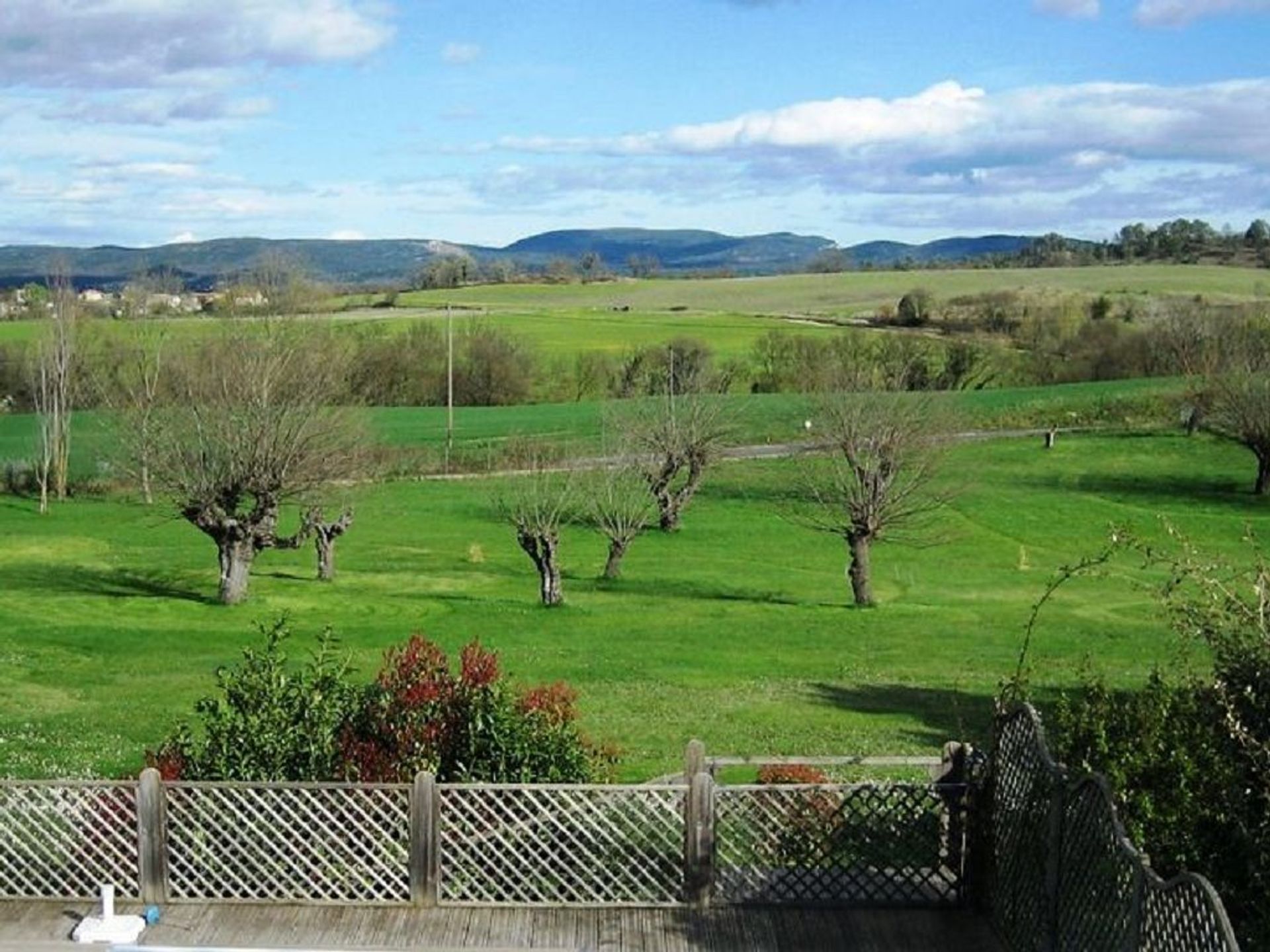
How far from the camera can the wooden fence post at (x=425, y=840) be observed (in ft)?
35.4

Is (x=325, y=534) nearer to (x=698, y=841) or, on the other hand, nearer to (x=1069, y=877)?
(x=698, y=841)

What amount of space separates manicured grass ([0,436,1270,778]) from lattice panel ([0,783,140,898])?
25.0ft

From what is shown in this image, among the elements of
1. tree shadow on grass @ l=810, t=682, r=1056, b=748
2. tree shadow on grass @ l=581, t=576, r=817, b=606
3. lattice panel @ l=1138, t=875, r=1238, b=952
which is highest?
lattice panel @ l=1138, t=875, r=1238, b=952

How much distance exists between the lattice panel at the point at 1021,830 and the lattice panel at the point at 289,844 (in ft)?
14.5

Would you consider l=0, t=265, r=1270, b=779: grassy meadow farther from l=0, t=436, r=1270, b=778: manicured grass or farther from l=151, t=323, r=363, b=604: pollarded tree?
l=151, t=323, r=363, b=604: pollarded tree

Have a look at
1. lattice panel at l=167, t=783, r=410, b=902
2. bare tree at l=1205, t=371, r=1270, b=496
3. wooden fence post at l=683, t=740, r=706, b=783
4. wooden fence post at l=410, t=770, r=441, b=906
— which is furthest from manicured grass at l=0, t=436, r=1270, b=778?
lattice panel at l=167, t=783, r=410, b=902

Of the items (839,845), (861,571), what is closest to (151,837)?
(839,845)

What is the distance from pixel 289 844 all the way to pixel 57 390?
175ft

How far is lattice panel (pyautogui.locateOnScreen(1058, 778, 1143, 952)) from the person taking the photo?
8195 millimetres

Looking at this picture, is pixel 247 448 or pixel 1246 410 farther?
pixel 1246 410

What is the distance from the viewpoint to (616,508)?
41.8m

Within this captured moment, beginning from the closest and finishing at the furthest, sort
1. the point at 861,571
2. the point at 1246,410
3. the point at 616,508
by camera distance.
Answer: the point at 861,571, the point at 616,508, the point at 1246,410

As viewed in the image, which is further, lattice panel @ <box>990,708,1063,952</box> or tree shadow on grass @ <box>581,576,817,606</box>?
tree shadow on grass @ <box>581,576,817,606</box>

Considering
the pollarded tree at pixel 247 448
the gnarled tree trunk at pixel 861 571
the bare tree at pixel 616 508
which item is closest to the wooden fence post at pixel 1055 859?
the pollarded tree at pixel 247 448
